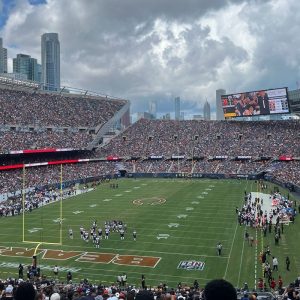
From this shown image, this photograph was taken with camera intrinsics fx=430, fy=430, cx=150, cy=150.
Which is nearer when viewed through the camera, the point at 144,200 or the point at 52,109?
the point at 144,200

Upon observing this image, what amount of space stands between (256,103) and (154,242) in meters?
54.9

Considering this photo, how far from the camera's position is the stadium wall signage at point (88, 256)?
23.0m

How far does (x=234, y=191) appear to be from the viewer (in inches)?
1916

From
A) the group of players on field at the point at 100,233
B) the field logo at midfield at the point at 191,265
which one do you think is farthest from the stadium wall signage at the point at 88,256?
the group of players on field at the point at 100,233

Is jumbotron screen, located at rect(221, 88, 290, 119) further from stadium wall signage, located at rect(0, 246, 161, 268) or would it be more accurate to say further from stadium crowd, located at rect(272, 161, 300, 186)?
stadium wall signage, located at rect(0, 246, 161, 268)

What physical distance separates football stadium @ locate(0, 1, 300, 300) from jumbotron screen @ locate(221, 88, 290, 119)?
0.19 meters

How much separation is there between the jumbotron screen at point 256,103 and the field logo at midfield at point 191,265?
55.9 metres

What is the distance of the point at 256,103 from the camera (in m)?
76.4

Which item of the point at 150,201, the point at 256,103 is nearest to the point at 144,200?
the point at 150,201

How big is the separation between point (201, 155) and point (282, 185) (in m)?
22.9

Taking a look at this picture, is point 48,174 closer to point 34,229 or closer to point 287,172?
point 34,229

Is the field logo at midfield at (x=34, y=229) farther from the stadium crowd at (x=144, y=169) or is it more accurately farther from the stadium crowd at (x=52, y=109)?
the stadium crowd at (x=52, y=109)

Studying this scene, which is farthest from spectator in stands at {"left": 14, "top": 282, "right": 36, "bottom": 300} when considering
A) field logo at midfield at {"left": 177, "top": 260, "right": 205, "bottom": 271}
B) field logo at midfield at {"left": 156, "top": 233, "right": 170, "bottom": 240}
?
field logo at midfield at {"left": 156, "top": 233, "right": 170, "bottom": 240}

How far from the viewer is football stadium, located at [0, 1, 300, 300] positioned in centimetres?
2020
